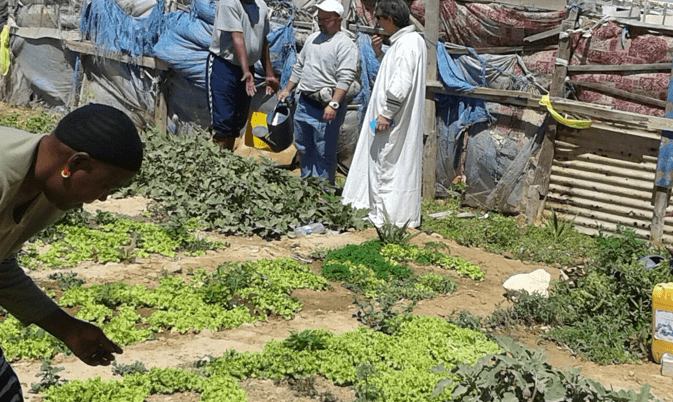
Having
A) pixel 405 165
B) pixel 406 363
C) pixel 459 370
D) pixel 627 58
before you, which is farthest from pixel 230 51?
pixel 459 370

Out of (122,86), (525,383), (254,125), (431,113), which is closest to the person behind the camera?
(525,383)

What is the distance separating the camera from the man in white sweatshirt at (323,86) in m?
8.93

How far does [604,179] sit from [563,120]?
833 millimetres

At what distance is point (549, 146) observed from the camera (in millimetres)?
9773

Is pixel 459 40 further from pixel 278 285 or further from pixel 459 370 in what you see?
pixel 459 370

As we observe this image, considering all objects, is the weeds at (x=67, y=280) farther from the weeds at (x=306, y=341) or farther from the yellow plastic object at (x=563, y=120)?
the yellow plastic object at (x=563, y=120)

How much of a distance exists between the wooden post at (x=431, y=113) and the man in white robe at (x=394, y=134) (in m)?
1.89

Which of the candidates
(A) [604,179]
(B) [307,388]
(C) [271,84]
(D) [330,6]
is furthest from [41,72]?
(B) [307,388]

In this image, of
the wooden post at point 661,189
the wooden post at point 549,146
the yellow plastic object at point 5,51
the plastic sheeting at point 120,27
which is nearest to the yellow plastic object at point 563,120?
the wooden post at point 549,146

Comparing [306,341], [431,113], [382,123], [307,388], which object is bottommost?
[307,388]

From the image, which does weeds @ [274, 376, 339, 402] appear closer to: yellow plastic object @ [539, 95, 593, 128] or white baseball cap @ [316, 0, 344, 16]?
white baseball cap @ [316, 0, 344, 16]

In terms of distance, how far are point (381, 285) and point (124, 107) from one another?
751 centimetres

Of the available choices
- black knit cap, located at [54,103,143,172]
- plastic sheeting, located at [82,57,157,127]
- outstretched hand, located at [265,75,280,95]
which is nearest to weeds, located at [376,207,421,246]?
outstretched hand, located at [265,75,280,95]

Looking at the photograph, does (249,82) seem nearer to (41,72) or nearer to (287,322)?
(287,322)
